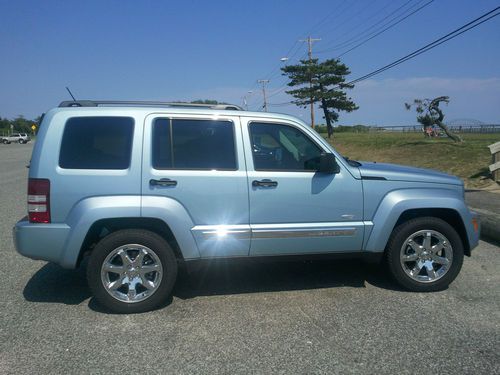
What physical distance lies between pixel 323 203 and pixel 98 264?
2.21m

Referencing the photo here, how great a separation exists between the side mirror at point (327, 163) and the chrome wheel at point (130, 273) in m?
1.80

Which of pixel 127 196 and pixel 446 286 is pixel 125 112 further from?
pixel 446 286

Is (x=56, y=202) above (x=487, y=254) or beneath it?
above

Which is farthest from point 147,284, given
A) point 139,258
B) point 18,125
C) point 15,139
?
point 18,125

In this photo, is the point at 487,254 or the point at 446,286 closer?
the point at 446,286

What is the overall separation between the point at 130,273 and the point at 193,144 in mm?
1348

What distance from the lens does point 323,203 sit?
4547 mm

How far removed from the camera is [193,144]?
440cm

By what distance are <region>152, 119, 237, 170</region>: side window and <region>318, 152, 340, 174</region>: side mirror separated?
2.76ft

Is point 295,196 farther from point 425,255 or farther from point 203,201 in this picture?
point 425,255

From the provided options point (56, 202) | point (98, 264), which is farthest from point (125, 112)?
point (98, 264)

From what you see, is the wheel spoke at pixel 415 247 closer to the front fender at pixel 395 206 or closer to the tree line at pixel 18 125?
the front fender at pixel 395 206

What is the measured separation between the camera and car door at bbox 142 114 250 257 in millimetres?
4250

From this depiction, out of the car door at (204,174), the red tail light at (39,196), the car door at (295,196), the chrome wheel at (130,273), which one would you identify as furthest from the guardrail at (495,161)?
the red tail light at (39,196)
